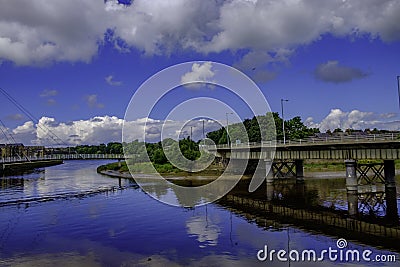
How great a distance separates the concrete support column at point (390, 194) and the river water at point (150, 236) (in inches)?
83.5

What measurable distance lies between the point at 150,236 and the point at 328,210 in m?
20.7

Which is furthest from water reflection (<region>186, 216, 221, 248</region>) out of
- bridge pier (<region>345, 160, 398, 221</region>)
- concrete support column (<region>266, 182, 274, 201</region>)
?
concrete support column (<region>266, 182, 274, 201</region>)

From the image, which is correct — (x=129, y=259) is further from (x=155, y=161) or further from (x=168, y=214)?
(x=155, y=161)

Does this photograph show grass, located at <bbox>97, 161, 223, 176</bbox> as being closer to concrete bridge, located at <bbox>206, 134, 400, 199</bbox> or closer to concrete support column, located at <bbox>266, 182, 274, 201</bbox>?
concrete bridge, located at <bbox>206, 134, 400, 199</bbox>

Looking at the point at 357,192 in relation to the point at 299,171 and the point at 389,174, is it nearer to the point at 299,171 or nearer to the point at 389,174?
the point at 389,174

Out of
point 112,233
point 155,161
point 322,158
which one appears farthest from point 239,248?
point 155,161

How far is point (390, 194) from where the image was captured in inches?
2009

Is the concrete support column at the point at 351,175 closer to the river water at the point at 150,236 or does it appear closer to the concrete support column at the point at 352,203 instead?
the concrete support column at the point at 352,203

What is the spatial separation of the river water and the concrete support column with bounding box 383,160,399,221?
6.96ft

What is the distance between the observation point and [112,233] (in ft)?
106

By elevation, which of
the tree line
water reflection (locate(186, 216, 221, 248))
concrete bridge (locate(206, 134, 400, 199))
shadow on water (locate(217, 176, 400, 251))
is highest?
the tree line

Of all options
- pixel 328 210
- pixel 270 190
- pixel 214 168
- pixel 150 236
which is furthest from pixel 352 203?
pixel 214 168

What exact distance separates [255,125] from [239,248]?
106 meters

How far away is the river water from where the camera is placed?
2458 centimetres
